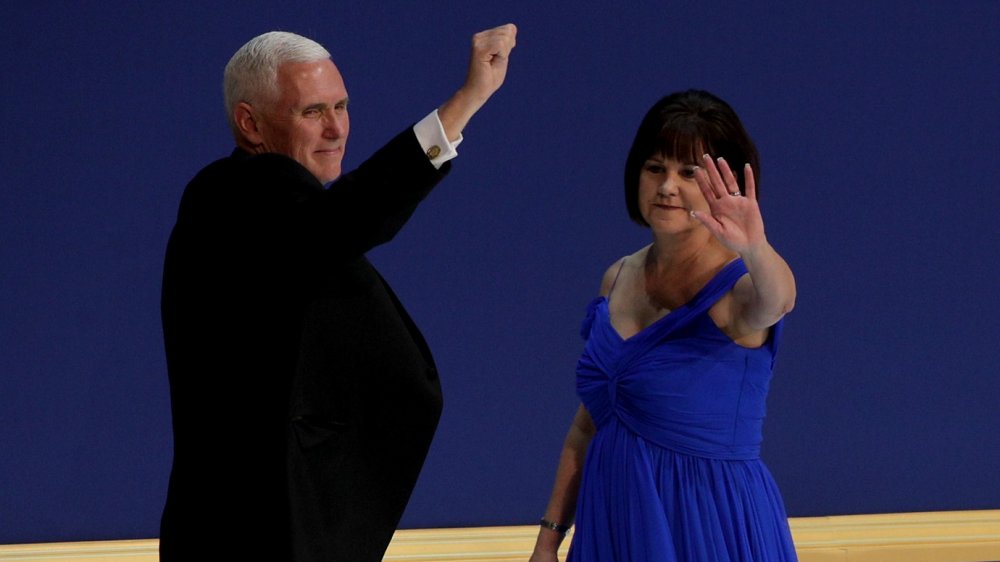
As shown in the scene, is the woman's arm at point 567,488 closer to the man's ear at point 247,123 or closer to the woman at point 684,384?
the woman at point 684,384

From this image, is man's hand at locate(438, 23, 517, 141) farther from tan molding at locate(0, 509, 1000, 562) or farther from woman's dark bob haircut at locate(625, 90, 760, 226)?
tan molding at locate(0, 509, 1000, 562)

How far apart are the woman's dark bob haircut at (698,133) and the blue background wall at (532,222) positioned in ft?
4.79

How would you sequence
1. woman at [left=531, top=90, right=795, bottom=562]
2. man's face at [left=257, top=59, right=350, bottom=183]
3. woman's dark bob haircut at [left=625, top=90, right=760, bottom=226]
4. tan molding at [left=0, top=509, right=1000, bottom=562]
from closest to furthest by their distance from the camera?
man's face at [left=257, top=59, right=350, bottom=183] → woman at [left=531, top=90, right=795, bottom=562] → woman's dark bob haircut at [left=625, top=90, right=760, bottom=226] → tan molding at [left=0, top=509, right=1000, bottom=562]

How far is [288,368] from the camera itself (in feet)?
5.32

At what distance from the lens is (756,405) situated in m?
2.09

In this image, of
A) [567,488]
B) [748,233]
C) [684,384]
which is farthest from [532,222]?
[748,233]

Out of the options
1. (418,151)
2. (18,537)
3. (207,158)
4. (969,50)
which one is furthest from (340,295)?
(969,50)

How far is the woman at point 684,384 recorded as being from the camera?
2.03 metres

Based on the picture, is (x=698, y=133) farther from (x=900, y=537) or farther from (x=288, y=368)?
(x=900, y=537)

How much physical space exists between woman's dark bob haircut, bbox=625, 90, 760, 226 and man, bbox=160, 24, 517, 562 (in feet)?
2.06

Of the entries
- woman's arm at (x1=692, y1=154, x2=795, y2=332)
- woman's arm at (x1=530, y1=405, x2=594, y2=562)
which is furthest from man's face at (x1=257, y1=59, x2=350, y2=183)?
woman's arm at (x1=530, y1=405, x2=594, y2=562)

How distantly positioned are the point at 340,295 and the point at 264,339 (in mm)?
121

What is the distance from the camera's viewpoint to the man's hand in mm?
1560

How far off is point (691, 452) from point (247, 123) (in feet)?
2.92
